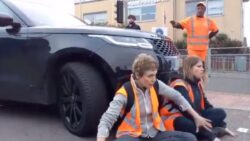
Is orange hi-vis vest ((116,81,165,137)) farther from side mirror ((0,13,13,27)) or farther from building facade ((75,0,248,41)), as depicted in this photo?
building facade ((75,0,248,41))

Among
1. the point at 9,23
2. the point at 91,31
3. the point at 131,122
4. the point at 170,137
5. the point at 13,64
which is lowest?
the point at 170,137

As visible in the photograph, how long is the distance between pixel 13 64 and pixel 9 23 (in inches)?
18.1

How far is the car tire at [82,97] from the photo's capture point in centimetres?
379

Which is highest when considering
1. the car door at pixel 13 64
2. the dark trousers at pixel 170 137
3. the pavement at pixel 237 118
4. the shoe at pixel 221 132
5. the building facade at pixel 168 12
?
the building facade at pixel 168 12

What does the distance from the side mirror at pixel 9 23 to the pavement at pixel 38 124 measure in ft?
3.40

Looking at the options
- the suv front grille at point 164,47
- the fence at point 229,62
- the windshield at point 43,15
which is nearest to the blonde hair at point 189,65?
the suv front grille at point 164,47

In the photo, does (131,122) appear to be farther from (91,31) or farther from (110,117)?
(91,31)

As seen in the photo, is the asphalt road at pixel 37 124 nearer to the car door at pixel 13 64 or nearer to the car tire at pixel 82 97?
the car tire at pixel 82 97

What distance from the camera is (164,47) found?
4402 millimetres

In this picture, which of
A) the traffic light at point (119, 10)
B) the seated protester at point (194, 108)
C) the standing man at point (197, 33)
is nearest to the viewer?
the seated protester at point (194, 108)

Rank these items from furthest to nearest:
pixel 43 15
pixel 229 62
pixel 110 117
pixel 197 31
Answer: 1. pixel 229 62
2. pixel 197 31
3. pixel 43 15
4. pixel 110 117

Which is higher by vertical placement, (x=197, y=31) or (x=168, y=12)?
(x=168, y=12)

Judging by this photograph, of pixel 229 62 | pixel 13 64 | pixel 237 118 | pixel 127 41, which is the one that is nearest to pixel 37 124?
pixel 13 64

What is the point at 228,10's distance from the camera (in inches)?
1144
